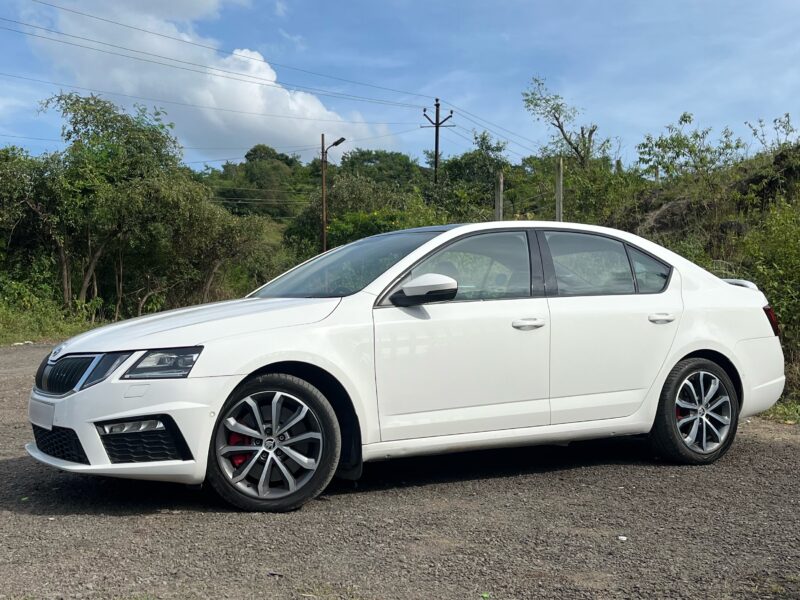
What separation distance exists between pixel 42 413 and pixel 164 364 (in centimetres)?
80

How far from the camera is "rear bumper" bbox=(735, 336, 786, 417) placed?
5.67 m

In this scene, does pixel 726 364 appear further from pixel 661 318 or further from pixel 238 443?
pixel 238 443

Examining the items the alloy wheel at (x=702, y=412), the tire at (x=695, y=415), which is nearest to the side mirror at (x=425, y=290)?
the tire at (x=695, y=415)

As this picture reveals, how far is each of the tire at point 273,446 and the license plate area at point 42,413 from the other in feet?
2.82

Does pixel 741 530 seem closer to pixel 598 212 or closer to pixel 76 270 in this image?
pixel 598 212

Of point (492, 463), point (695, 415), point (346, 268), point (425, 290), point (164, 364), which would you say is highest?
point (346, 268)

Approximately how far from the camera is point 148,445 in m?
4.04

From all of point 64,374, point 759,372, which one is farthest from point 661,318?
point 64,374

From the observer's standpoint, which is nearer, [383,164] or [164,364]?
[164,364]

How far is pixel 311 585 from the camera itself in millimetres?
3242

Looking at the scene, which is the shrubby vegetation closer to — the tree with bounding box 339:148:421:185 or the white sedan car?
the white sedan car

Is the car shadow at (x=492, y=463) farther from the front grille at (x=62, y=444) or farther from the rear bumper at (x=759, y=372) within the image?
the front grille at (x=62, y=444)

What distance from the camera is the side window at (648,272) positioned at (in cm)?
551

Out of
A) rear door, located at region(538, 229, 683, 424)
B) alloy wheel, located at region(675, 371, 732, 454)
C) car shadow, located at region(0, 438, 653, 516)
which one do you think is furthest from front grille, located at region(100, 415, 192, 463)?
alloy wheel, located at region(675, 371, 732, 454)
